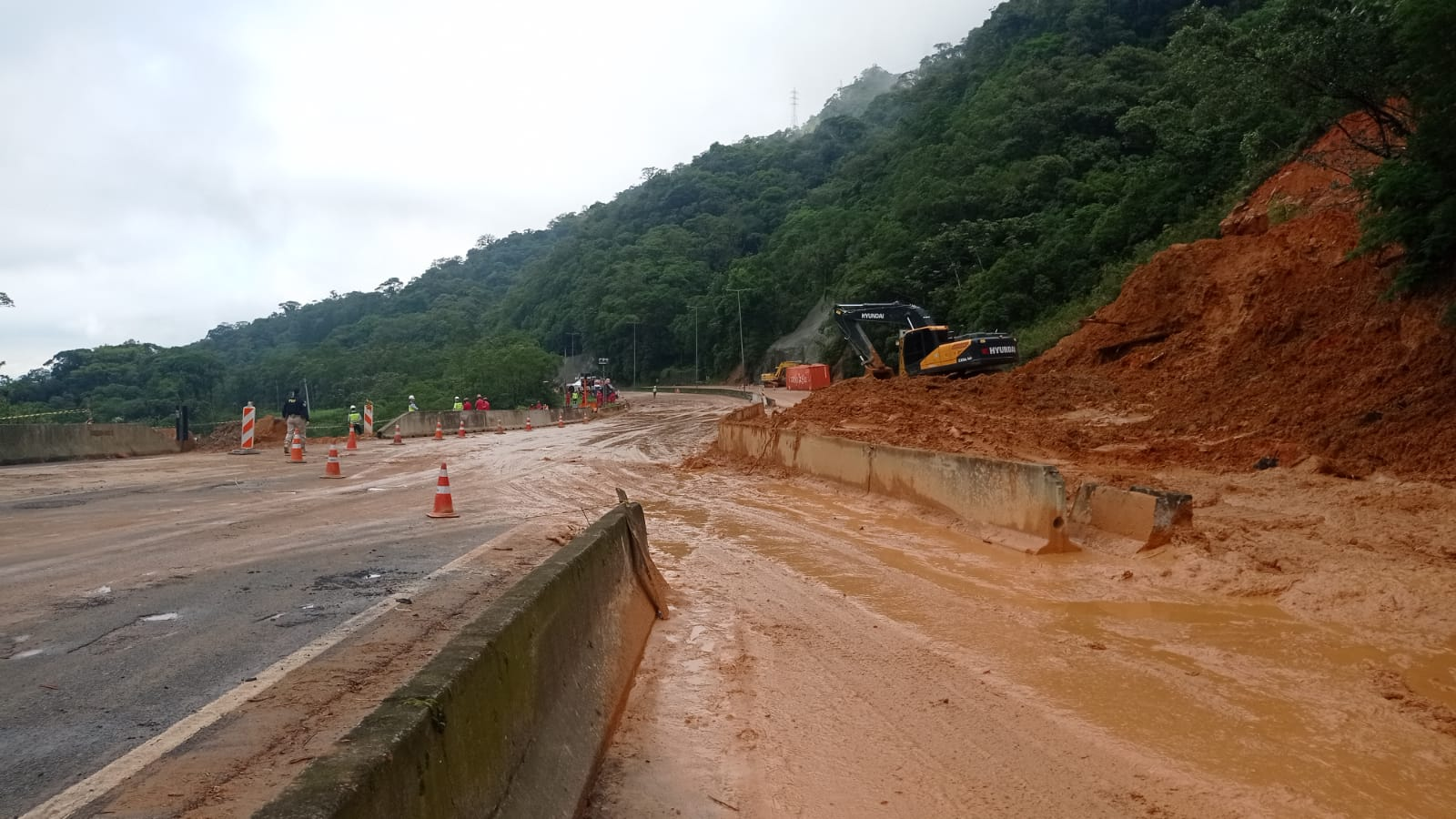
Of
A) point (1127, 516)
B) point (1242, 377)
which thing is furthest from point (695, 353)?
point (1127, 516)

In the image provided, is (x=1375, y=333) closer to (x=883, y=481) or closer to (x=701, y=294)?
(x=883, y=481)

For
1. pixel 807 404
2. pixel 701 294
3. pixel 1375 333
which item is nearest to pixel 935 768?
pixel 1375 333

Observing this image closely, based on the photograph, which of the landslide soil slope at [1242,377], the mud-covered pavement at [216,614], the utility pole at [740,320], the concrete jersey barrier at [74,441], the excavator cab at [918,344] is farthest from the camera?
the utility pole at [740,320]

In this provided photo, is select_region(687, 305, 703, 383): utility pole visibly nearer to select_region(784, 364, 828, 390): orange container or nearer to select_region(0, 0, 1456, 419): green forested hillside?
select_region(0, 0, 1456, 419): green forested hillside

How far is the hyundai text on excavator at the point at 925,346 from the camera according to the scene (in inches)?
960

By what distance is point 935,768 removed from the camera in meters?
3.81

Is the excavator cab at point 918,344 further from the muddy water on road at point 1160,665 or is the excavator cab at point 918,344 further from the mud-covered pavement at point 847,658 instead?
the muddy water on road at point 1160,665

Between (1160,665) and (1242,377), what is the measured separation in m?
13.0

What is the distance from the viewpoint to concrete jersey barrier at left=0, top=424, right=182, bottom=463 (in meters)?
16.3

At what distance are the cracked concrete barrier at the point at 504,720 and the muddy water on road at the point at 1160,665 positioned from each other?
31cm

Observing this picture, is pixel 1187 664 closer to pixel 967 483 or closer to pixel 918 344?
pixel 967 483

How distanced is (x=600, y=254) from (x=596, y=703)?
117 m

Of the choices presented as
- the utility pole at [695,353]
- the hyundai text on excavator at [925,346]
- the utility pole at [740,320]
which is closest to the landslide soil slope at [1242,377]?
the hyundai text on excavator at [925,346]

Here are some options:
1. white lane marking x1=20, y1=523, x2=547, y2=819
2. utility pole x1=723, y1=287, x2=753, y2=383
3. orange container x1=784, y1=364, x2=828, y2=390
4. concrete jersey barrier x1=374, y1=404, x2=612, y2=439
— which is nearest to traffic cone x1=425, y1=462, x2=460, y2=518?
white lane marking x1=20, y1=523, x2=547, y2=819
